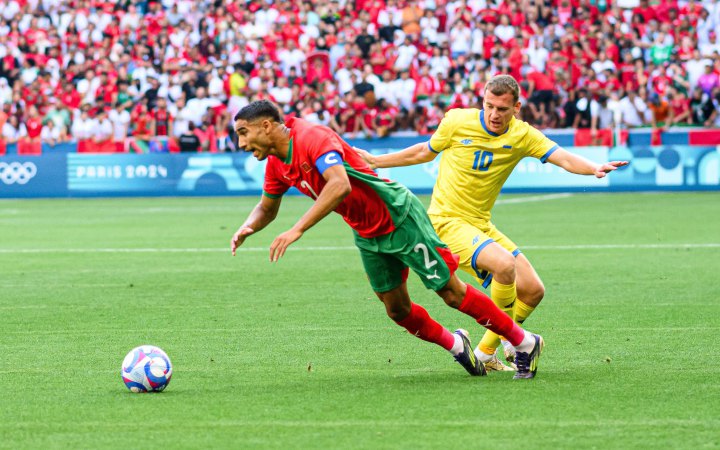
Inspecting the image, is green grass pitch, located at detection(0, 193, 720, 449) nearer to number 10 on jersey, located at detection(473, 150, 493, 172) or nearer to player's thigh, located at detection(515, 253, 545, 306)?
player's thigh, located at detection(515, 253, 545, 306)

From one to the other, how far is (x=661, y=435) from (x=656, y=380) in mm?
1445

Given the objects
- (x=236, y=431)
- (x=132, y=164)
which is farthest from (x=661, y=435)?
(x=132, y=164)

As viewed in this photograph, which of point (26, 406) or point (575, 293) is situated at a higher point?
point (26, 406)

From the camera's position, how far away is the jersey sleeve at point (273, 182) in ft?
22.6

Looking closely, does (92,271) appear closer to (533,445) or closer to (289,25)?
(533,445)

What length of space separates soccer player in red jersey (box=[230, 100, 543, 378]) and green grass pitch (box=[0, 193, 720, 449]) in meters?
0.32

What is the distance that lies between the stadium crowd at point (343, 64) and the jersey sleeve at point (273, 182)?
19153mm

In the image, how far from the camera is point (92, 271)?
44.5ft

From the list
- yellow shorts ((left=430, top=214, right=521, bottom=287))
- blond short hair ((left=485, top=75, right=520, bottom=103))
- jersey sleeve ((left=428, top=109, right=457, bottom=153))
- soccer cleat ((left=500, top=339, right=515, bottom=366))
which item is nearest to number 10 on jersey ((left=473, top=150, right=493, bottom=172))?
jersey sleeve ((left=428, top=109, right=457, bottom=153))

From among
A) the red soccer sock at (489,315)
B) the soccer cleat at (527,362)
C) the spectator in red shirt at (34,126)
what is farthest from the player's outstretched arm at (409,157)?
the spectator in red shirt at (34,126)

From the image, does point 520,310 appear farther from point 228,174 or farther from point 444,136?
point 228,174

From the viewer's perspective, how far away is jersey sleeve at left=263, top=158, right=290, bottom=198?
6875mm

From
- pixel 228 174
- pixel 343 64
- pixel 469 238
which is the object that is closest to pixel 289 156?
pixel 469 238

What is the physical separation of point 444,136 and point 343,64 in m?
21.7
